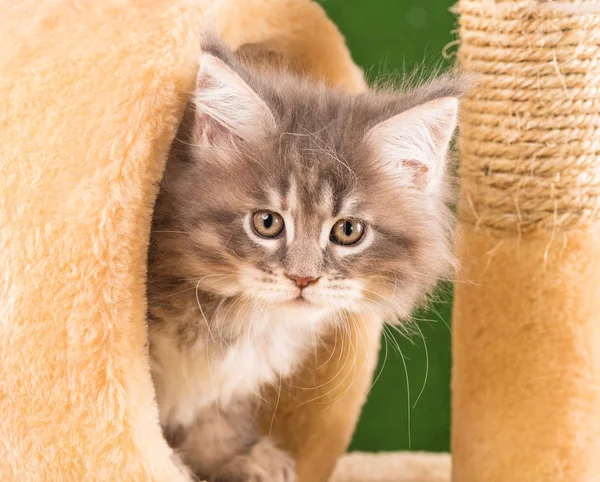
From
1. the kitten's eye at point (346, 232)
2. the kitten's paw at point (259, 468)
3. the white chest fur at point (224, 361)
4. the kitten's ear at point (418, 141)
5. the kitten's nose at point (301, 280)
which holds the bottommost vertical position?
the kitten's paw at point (259, 468)

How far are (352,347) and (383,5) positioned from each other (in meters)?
1.16

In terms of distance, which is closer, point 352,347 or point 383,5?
point 352,347

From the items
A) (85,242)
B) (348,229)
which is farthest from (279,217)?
(85,242)

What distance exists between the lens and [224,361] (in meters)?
1.47

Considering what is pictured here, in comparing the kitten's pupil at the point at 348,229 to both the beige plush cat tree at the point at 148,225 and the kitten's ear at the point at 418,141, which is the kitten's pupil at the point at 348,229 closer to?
the kitten's ear at the point at 418,141

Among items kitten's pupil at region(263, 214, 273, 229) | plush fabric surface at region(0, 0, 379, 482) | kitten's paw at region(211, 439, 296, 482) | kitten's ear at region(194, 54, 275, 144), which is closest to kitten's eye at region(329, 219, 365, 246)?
kitten's pupil at region(263, 214, 273, 229)

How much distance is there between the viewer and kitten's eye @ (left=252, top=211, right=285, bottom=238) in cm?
132

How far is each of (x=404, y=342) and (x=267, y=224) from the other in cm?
126

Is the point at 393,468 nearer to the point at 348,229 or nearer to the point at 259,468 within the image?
the point at 259,468

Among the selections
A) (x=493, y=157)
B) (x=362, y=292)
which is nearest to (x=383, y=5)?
(x=493, y=157)

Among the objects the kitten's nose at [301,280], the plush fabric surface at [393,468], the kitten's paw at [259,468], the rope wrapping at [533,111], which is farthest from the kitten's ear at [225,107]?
the plush fabric surface at [393,468]

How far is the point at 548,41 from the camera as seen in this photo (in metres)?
1.48

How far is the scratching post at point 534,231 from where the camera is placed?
4.89 feet

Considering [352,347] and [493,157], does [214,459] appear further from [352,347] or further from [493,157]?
[493,157]
